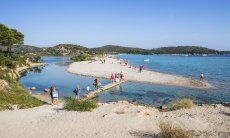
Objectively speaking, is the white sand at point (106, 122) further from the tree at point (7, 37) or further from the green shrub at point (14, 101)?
the tree at point (7, 37)

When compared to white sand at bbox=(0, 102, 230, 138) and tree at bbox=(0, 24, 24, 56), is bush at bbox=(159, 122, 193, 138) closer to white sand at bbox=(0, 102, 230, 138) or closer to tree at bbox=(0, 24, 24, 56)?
white sand at bbox=(0, 102, 230, 138)

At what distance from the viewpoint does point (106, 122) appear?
1616cm

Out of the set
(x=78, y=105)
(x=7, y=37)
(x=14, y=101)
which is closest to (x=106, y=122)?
(x=78, y=105)

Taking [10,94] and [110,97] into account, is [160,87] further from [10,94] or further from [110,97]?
[10,94]

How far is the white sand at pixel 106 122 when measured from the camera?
1442cm

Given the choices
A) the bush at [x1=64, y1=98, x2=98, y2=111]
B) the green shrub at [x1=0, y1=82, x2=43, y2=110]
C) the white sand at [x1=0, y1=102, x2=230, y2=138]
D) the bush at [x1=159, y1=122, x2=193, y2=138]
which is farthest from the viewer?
the green shrub at [x1=0, y1=82, x2=43, y2=110]

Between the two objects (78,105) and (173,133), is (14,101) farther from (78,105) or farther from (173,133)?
(173,133)

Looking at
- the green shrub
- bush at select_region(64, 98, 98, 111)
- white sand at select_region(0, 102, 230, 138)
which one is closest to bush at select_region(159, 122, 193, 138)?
white sand at select_region(0, 102, 230, 138)

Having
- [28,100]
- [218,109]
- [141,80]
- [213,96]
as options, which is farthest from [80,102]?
[141,80]

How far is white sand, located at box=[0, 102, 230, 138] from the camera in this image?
568 inches

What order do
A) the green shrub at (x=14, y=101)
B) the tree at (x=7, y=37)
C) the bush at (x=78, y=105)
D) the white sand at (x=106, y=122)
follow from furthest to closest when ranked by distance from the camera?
the tree at (x=7, y=37) → the green shrub at (x=14, y=101) → the bush at (x=78, y=105) → the white sand at (x=106, y=122)

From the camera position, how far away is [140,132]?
14.6 meters

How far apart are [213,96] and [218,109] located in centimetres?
1392

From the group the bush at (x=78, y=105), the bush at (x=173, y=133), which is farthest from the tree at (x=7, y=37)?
the bush at (x=173, y=133)
